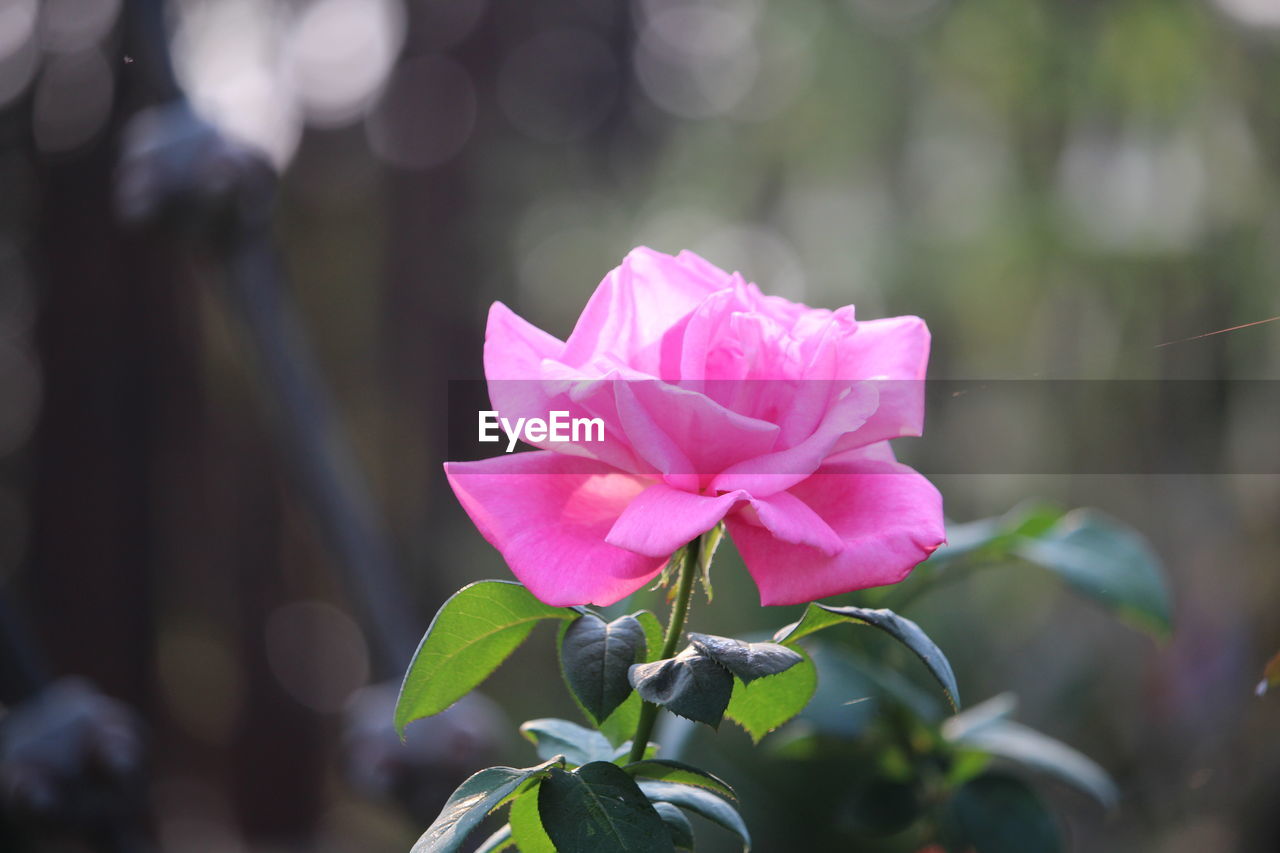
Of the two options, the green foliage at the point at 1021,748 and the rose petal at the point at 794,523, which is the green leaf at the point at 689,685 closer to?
the rose petal at the point at 794,523

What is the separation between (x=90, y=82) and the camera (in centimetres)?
125

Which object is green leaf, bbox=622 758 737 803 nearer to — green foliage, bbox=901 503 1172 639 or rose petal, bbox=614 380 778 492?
rose petal, bbox=614 380 778 492

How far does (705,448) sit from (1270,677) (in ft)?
0.56

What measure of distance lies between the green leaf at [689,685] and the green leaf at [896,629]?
0.11ft

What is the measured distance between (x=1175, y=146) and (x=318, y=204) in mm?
1343

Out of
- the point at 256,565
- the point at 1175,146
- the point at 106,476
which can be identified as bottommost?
the point at 256,565

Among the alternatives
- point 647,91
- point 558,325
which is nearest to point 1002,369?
point 558,325

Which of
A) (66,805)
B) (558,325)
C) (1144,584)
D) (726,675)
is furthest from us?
(558,325)

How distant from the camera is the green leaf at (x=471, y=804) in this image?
7.3 inches

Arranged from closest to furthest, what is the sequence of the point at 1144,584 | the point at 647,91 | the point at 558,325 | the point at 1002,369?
the point at 1144,584 → the point at 1002,369 → the point at 558,325 → the point at 647,91

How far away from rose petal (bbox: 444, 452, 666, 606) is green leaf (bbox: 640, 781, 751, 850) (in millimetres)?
56

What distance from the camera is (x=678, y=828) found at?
0.22m

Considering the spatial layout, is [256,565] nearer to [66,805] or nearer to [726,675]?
[66,805]

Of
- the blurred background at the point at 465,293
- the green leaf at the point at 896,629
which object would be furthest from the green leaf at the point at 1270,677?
the blurred background at the point at 465,293
